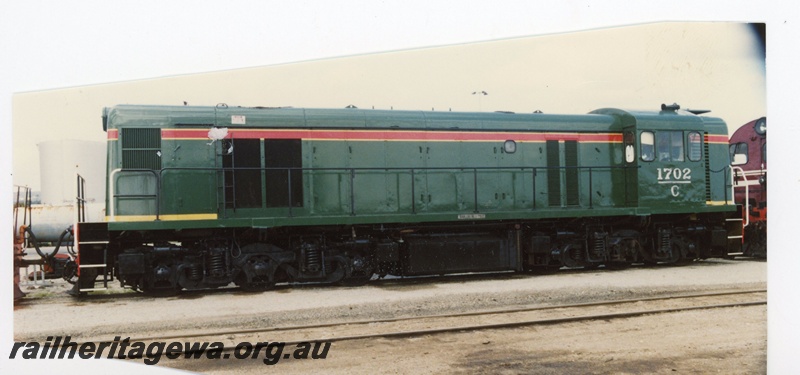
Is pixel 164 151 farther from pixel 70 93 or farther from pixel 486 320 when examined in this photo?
pixel 486 320

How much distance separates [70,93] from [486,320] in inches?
169

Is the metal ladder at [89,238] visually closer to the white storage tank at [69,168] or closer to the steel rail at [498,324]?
the white storage tank at [69,168]

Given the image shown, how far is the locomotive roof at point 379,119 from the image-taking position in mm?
6844

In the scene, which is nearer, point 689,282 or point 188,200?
point 689,282

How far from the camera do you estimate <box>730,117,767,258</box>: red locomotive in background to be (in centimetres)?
604

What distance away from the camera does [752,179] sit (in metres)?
7.64

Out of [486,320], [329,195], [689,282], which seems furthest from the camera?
[329,195]

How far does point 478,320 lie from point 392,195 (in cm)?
256

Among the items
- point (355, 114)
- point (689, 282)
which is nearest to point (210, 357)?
point (355, 114)

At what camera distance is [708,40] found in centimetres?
570

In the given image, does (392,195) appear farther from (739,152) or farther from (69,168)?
(739,152)

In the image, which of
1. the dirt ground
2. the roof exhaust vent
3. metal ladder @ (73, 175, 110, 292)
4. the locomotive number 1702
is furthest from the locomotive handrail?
the roof exhaust vent

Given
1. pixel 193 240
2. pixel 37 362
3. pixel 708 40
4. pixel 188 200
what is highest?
pixel 708 40

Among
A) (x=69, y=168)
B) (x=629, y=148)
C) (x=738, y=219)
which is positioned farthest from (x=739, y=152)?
(x=69, y=168)
